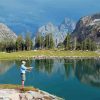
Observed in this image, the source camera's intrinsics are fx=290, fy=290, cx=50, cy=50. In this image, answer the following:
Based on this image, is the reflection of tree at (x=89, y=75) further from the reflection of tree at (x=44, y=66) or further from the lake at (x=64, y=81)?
the reflection of tree at (x=44, y=66)

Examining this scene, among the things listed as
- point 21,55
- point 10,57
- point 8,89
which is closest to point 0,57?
point 10,57

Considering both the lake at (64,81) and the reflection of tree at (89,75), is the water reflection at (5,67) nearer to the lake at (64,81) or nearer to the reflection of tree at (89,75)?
the lake at (64,81)

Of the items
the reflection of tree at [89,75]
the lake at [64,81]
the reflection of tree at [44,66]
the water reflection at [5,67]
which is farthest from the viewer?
the reflection of tree at [44,66]

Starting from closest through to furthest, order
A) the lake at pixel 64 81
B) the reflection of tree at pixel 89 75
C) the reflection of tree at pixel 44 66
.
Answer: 1. the lake at pixel 64 81
2. the reflection of tree at pixel 89 75
3. the reflection of tree at pixel 44 66

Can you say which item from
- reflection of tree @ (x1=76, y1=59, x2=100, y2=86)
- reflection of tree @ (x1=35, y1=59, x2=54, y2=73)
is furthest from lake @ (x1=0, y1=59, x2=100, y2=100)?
reflection of tree @ (x1=35, y1=59, x2=54, y2=73)

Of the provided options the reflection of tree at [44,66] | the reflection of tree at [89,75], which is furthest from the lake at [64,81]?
the reflection of tree at [44,66]

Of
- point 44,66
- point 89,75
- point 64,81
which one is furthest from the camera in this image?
point 44,66

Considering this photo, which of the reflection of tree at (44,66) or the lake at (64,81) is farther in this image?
the reflection of tree at (44,66)

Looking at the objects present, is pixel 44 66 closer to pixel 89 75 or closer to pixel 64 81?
pixel 89 75

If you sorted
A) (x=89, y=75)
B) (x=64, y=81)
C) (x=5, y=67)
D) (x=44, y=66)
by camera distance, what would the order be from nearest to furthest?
(x=64, y=81) → (x=89, y=75) → (x=5, y=67) → (x=44, y=66)

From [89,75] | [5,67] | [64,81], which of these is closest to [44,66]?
[5,67]

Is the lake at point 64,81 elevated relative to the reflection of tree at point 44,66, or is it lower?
lower

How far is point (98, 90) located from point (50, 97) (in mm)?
25960

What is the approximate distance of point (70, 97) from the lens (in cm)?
4934
